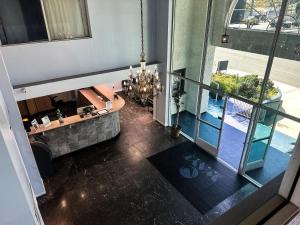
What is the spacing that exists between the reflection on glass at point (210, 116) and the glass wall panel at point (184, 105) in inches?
19.9

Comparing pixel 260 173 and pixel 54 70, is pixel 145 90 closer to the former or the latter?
pixel 54 70

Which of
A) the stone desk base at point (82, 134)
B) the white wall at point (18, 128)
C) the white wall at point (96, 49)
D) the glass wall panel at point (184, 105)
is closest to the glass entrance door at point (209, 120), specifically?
the glass wall panel at point (184, 105)

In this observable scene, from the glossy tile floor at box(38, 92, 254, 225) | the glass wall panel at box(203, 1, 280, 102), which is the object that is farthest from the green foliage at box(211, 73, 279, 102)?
the glossy tile floor at box(38, 92, 254, 225)

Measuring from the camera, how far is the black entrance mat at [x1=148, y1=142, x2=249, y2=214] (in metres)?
5.28

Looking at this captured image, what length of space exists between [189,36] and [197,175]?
4273 millimetres

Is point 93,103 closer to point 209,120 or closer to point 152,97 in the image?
point 152,97

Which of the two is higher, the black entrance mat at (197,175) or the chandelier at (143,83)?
the chandelier at (143,83)

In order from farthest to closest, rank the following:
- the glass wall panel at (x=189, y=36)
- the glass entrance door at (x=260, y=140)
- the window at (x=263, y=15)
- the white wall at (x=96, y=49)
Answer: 1. the glass wall panel at (x=189, y=36)
2. the white wall at (x=96, y=49)
3. the glass entrance door at (x=260, y=140)
4. the window at (x=263, y=15)

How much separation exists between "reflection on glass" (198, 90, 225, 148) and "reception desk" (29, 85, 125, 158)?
2.82 m

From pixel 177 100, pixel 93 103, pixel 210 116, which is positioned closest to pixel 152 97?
pixel 177 100

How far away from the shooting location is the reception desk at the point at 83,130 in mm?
6234

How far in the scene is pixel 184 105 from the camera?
26.4 feet

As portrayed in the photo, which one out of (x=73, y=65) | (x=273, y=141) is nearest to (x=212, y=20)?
(x=273, y=141)

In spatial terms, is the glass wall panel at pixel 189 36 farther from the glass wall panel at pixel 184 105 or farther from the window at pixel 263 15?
the window at pixel 263 15
